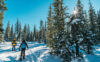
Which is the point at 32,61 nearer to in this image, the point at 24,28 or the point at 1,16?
the point at 1,16

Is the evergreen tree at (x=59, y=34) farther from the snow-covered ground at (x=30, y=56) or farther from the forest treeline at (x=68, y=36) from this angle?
the snow-covered ground at (x=30, y=56)

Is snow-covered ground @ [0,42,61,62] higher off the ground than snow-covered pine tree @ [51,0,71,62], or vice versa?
snow-covered pine tree @ [51,0,71,62]

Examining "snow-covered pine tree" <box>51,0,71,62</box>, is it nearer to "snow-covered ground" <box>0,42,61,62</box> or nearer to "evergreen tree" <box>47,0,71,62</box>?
"evergreen tree" <box>47,0,71,62</box>

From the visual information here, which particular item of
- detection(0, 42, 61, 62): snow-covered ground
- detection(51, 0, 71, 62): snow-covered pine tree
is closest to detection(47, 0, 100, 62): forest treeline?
detection(51, 0, 71, 62): snow-covered pine tree

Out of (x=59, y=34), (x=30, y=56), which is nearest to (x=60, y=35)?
(x=59, y=34)

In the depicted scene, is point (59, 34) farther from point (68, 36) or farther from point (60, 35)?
point (68, 36)

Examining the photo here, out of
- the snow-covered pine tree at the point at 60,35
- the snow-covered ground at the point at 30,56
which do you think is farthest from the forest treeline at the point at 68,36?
the snow-covered ground at the point at 30,56

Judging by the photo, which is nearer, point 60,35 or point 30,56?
point 60,35

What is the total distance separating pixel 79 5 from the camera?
1861cm

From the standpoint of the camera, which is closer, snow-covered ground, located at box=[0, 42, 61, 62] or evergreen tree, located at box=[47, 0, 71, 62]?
snow-covered ground, located at box=[0, 42, 61, 62]

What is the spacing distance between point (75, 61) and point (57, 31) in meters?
5.12

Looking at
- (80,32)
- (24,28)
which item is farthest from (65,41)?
(24,28)

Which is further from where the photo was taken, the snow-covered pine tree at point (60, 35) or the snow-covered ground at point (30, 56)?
the snow-covered pine tree at point (60, 35)

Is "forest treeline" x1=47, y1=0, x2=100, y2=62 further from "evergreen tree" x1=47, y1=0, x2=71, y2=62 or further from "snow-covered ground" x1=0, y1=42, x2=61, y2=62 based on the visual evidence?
"snow-covered ground" x1=0, y1=42, x2=61, y2=62
